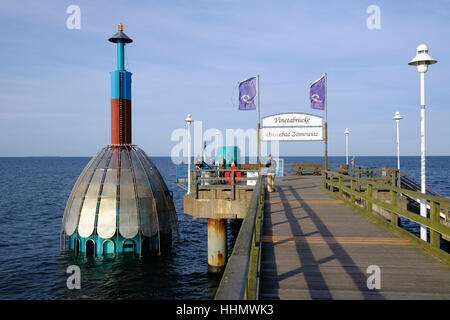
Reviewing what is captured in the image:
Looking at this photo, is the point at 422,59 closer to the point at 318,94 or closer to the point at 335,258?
the point at 335,258

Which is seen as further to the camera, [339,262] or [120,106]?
[120,106]

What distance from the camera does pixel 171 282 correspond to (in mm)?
18625

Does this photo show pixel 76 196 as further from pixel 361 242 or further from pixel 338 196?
pixel 361 242

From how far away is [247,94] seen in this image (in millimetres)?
24234

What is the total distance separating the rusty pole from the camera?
17703 millimetres

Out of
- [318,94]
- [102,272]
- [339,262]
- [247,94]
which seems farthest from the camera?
[318,94]

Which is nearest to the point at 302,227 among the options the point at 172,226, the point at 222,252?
the point at 222,252

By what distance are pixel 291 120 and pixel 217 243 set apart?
34.8 ft

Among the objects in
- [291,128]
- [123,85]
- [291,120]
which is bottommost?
[291,128]

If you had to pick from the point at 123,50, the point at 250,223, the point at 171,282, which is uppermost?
the point at 123,50

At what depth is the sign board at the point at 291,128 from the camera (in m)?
24.3

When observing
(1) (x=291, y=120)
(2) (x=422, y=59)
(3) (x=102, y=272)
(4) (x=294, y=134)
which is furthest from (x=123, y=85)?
(2) (x=422, y=59)

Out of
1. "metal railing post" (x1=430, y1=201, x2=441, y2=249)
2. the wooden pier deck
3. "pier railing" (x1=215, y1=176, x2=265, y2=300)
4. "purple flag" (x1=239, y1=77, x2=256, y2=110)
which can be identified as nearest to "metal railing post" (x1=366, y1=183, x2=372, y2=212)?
the wooden pier deck
